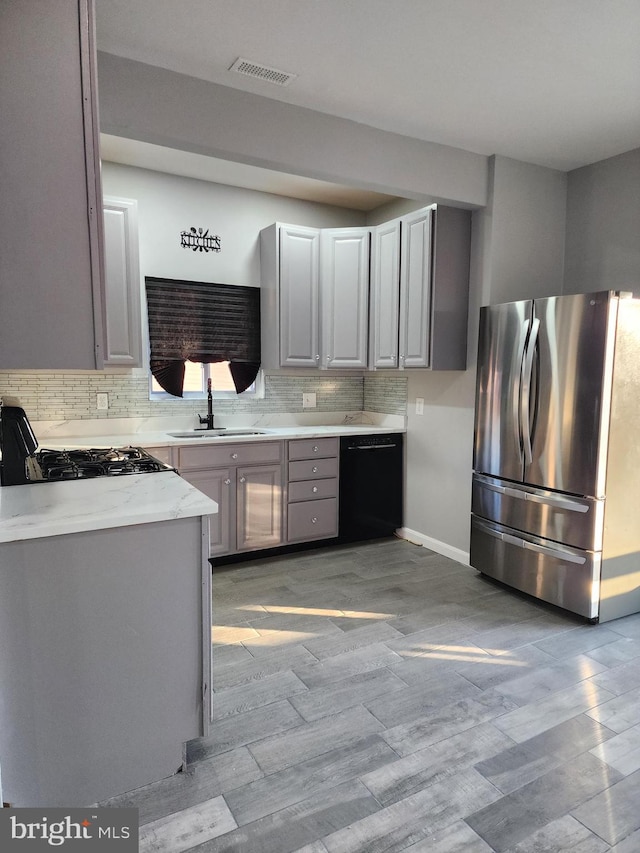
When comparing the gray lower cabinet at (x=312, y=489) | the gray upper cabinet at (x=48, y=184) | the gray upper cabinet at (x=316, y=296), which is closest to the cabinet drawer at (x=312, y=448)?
the gray lower cabinet at (x=312, y=489)

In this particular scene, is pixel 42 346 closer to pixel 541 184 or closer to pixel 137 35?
pixel 137 35

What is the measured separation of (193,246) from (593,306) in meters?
2.72

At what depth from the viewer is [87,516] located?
1.62m

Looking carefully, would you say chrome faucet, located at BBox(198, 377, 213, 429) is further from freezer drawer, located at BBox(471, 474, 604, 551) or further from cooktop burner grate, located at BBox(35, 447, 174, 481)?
freezer drawer, located at BBox(471, 474, 604, 551)

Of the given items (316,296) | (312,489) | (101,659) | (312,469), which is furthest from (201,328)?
(101,659)

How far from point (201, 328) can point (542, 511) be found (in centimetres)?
266

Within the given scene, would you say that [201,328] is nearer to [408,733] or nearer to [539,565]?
[539,565]

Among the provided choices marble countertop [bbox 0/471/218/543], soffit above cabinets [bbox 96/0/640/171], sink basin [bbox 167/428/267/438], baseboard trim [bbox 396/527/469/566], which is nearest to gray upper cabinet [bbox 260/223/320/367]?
sink basin [bbox 167/428/267/438]

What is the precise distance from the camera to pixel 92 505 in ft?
5.73

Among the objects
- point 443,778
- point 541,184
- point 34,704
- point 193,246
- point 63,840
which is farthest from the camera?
point 193,246

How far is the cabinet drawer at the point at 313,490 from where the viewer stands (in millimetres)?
3893

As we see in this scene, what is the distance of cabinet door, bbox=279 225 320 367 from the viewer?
3994 mm

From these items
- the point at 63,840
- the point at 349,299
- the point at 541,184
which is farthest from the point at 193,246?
the point at 63,840

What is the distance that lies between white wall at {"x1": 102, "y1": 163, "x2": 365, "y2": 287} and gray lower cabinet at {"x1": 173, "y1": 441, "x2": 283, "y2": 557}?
1.37 m
